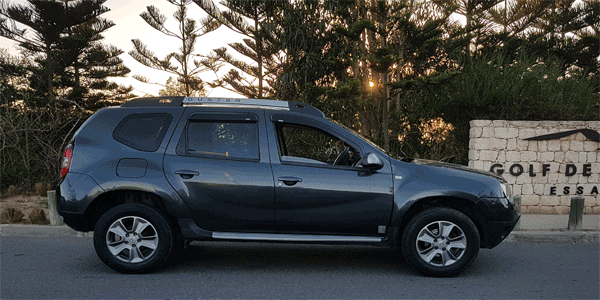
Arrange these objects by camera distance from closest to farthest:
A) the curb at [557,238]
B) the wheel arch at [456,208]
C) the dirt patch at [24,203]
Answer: the wheel arch at [456,208] → the curb at [557,238] → the dirt patch at [24,203]

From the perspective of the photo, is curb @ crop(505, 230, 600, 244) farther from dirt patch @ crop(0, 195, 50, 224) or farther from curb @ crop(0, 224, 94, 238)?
dirt patch @ crop(0, 195, 50, 224)

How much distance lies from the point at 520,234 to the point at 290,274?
3799 mm

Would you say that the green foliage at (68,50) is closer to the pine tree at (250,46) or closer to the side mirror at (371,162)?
the pine tree at (250,46)

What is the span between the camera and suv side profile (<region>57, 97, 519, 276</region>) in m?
5.32

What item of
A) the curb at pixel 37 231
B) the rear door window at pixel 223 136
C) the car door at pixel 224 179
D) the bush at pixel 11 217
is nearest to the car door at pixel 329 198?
the car door at pixel 224 179

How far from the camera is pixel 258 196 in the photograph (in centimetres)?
532

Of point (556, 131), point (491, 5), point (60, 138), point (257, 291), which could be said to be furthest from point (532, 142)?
point (491, 5)

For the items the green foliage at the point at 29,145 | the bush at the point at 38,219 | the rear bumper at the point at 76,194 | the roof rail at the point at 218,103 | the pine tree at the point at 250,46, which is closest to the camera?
the rear bumper at the point at 76,194

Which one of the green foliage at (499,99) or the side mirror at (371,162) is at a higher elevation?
the green foliage at (499,99)

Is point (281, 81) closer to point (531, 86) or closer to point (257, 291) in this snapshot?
point (531, 86)

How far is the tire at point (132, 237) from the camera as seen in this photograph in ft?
17.5

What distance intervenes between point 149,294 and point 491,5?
795 inches

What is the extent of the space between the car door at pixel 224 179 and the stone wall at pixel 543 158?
5.93 m

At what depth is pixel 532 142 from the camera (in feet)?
32.7
